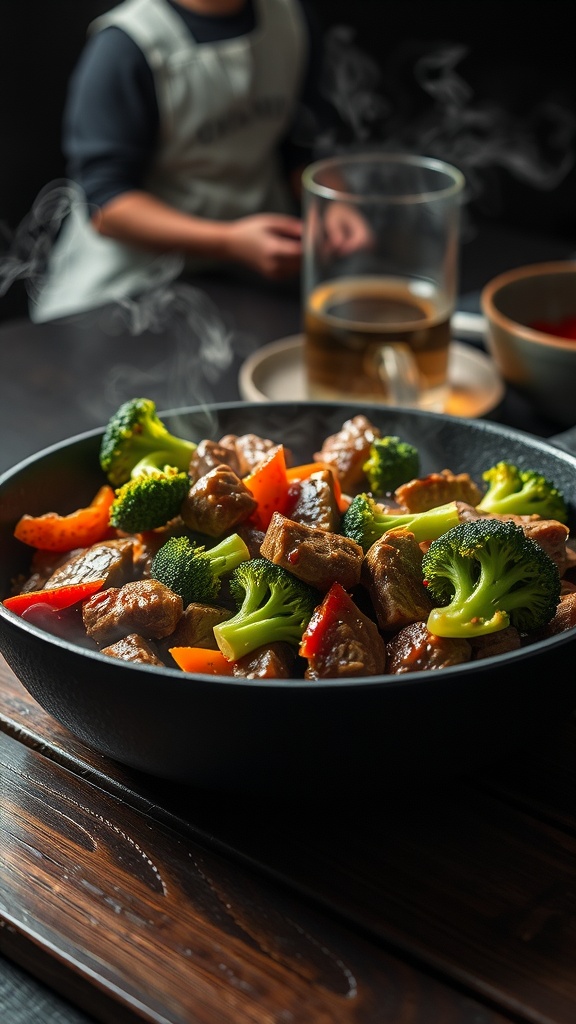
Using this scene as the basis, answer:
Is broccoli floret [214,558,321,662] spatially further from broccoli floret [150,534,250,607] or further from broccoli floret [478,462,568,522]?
broccoli floret [478,462,568,522]

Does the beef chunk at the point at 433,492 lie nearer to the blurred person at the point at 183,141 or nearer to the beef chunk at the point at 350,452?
the beef chunk at the point at 350,452

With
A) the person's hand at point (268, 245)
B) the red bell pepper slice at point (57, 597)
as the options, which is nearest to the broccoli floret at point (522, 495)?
the red bell pepper slice at point (57, 597)

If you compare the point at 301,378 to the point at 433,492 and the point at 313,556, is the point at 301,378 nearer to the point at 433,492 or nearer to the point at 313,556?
the point at 433,492

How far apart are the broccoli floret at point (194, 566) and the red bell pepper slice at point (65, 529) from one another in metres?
0.14

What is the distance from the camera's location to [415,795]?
1019mm

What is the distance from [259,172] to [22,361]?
158 cm

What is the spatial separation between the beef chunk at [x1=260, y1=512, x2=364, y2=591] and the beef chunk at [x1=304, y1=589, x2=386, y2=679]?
35 millimetres

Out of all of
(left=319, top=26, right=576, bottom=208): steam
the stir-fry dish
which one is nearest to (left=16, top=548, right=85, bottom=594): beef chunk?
the stir-fry dish

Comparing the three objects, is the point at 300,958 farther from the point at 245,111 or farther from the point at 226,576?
the point at 245,111

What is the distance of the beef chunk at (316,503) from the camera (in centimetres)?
113

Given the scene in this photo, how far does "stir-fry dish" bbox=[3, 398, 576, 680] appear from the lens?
0.97 meters

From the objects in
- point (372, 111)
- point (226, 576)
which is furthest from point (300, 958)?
point (372, 111)

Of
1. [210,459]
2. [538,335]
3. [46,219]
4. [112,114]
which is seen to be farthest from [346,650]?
[46,219]

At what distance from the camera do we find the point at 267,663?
95 cm
